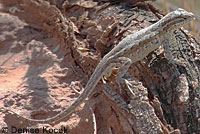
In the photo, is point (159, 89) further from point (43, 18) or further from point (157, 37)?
point (43, 18)

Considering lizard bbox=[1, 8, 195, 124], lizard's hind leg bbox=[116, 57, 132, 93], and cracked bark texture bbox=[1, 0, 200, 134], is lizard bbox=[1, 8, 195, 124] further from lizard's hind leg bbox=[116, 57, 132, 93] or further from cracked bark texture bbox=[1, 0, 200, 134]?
cracked bark texture bbox=[1, 0, 200, 134]

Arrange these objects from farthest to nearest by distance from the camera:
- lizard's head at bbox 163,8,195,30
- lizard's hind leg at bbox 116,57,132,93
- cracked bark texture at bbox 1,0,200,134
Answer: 1. lizard's head at bbox 163,8,195,30
2. lizard's hind leg at bbox 116,57,132,93
3. cracked bark texture at bbox 1,0,200,134

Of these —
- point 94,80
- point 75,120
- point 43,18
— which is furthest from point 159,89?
point 43,18

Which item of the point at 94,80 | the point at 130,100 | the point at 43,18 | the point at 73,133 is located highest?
the point at 43,18

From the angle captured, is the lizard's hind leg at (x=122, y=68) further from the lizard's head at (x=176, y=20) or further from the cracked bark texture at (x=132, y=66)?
the lizard's head at (x=176, y=20)

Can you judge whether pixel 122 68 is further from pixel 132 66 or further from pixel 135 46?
pixel 135 46

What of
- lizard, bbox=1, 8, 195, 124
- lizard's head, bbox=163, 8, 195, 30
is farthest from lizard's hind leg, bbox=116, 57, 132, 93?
lizard's head, bbox=163, 8, 195, 30

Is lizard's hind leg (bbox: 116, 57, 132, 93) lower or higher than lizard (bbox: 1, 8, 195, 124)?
lower
